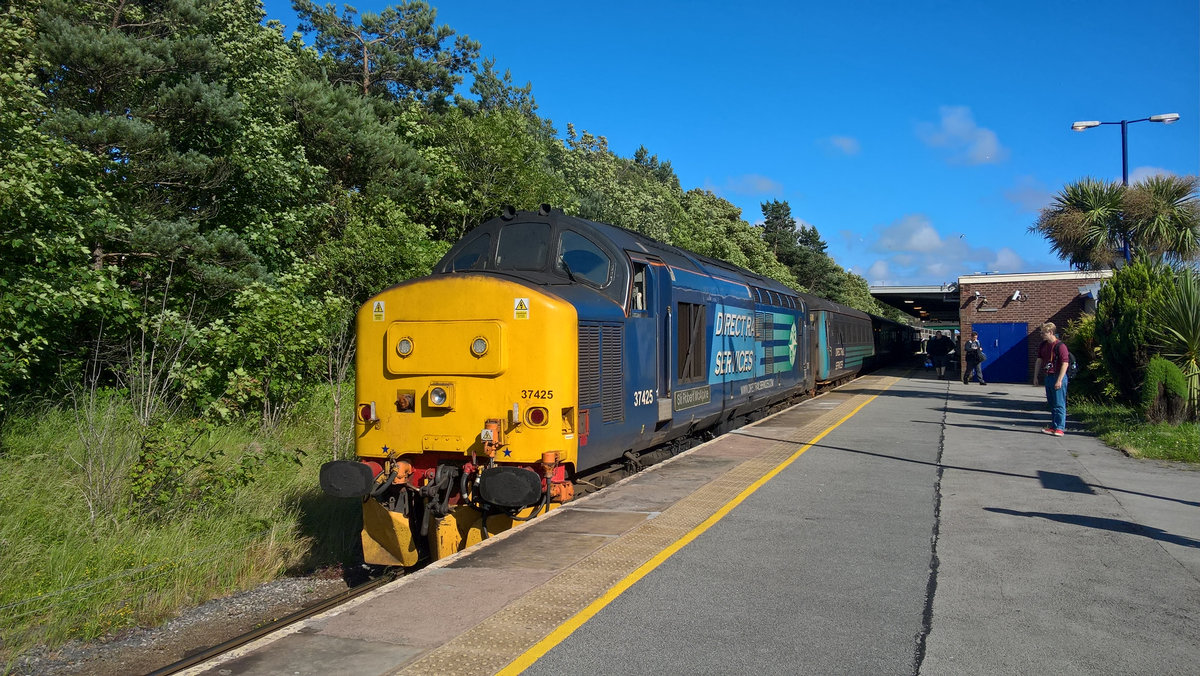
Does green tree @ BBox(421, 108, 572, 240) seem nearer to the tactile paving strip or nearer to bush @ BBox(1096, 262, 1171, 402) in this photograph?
bush @ BBox(1096, 262, 1171, 402)

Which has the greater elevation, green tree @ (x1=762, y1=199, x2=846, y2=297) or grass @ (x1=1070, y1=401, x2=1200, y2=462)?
green tree @ (x1=762, y1=199, x2=846, y2=297)

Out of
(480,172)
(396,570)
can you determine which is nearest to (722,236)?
(480,172)

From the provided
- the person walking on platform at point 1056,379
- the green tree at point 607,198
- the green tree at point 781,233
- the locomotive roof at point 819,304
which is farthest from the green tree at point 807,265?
the person walking on platform at point 1056,379

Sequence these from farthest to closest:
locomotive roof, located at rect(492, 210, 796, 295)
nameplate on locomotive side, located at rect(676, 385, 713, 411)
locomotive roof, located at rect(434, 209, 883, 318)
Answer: nameplate on locomotive side, located at rect(676, 385, 713, 411), locomotive roof, located at rect(492, 210, 796, 295), locomotive roof, located at rect(434, 209, 883, 318)

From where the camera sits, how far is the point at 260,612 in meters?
7.45

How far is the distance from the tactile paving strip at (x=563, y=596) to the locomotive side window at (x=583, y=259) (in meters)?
2.51

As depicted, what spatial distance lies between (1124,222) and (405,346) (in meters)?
20.3

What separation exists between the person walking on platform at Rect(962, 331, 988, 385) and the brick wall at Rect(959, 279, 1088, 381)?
0.31m

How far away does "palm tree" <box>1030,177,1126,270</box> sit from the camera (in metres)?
19.9

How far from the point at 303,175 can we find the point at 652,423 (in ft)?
39.1

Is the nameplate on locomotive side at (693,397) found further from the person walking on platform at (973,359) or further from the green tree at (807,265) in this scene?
the green tree at (807,265)

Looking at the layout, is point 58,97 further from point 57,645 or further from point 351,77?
point 351,77

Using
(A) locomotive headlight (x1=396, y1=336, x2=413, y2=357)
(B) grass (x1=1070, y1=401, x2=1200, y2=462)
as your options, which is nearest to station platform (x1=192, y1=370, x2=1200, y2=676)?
(B) grass (x1=1070, y1=401, x2=1200, y2=462)

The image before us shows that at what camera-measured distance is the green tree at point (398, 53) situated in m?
29.4
